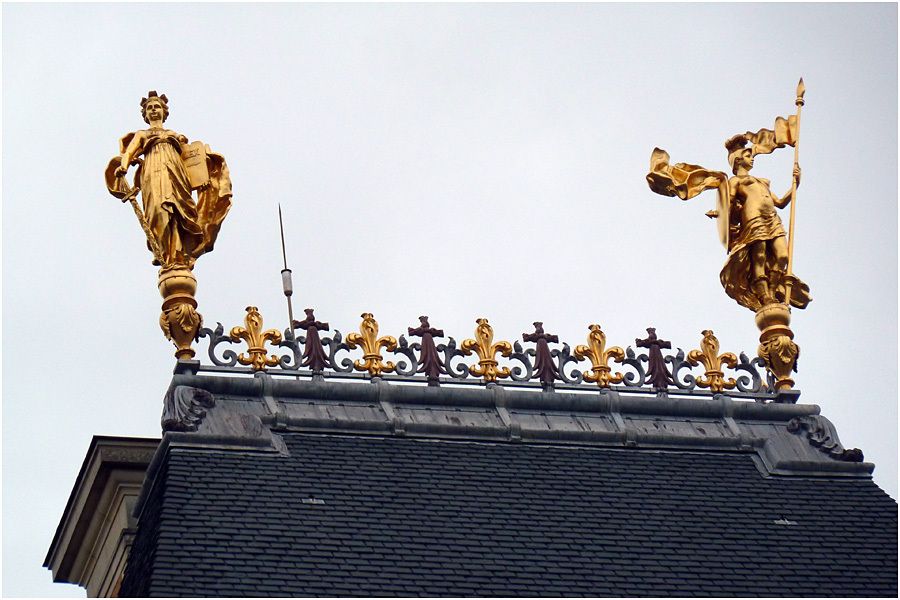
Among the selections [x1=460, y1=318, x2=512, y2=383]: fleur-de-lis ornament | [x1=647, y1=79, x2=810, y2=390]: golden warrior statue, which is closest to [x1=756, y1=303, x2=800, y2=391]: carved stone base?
[x1=647, y1=79, x2=810, y2=390]: golden warrior statue

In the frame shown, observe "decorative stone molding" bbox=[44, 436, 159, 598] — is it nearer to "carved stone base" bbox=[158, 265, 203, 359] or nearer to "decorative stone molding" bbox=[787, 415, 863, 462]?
"carved stone base" bbox=[158, 265, 203, 359]

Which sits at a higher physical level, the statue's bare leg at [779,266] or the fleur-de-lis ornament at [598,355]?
the statue's bare leg at [779,266]

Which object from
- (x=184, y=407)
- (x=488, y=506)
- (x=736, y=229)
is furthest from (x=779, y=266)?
(x=184, y=407)

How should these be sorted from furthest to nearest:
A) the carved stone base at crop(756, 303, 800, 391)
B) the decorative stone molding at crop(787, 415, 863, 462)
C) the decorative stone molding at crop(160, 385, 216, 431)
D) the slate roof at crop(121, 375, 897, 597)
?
1. the carved stone base at crop(756, 303, 800, 391)
2. the decorative stone molding at crop(787, 415, 863, 462)
3. the decorative stone molding at crop(160, 385, 216, 431)
4. the slate roof at crop(121, 375, 897, 597)

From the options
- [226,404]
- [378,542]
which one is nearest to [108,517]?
[226,404]

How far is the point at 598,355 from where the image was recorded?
128 ft

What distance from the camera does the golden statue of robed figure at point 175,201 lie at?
123 ft

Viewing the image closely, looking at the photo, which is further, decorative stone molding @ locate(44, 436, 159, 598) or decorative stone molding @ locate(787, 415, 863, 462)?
decorative stone molding @ locate(787, 415, 863, 462)

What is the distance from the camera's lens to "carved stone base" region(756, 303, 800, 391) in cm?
4009

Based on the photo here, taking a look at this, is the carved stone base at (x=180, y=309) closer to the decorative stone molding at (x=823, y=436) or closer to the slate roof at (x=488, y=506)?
the slate roof at (x=488, y=506)

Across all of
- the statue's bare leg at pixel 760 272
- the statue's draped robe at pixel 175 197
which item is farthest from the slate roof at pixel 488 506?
the statue's draped robe at pixel 175 197

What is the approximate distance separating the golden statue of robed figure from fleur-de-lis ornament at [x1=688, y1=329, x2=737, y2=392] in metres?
7.21

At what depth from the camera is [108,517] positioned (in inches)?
1501

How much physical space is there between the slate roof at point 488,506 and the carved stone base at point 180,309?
799 mm
